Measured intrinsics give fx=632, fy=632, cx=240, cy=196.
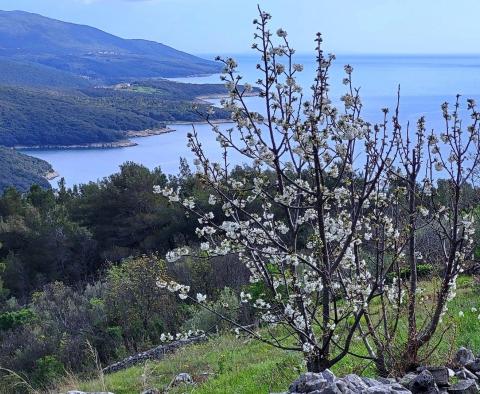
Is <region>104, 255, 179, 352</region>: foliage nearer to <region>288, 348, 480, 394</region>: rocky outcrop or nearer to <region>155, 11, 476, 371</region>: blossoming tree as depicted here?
<region>155, 11, 476, 371</region>: blossoming tree

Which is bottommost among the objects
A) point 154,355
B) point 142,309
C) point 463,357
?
point 142,309

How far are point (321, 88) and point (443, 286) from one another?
68.5 inches

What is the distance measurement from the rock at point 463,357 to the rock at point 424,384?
604mm

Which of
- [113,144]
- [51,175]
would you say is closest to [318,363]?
[51,175]

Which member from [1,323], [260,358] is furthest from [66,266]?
[260,358]

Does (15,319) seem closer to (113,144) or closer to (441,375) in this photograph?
(441,375)

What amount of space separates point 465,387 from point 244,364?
11.5 feet

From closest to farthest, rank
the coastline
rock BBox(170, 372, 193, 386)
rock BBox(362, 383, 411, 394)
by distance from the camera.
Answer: rock BBox(362, 383, 411, 394)
rock BBox(170, 372, 193, 386)
the coastline

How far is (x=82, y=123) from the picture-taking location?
4424 inches

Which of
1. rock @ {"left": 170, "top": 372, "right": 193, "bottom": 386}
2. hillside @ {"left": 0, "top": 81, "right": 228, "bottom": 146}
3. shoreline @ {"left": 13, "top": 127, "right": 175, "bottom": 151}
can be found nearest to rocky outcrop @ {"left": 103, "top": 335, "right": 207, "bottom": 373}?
rock @ {"left": 170, "top": 372, "right": 193, "bottom": 386}

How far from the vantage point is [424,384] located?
12.0ft

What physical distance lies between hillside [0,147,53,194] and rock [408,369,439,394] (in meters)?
70.4

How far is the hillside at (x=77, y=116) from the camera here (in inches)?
4341

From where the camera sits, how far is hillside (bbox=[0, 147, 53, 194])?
243 feet
